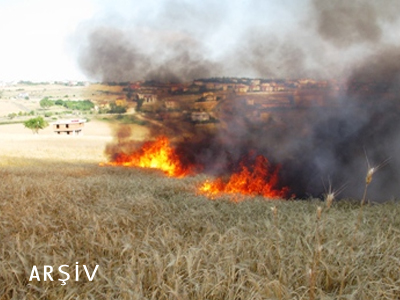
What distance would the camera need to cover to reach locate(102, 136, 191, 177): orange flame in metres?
20.1

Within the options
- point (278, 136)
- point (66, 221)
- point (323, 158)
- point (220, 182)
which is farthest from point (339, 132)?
point (66, 221)

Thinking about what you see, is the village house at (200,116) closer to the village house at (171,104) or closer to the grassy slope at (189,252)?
the village house at (171,104)

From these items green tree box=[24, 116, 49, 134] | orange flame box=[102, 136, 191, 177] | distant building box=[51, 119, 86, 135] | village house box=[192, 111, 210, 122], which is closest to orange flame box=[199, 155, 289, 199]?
orange flame box=[102, 136, 191, 177]

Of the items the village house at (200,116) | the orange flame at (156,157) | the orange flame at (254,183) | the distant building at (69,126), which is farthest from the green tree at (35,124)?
the orange flame at (254,183)

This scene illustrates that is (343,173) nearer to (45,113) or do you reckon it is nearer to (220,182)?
(220,182)

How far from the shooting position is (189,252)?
16.3ft

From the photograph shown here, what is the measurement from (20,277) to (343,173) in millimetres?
13254

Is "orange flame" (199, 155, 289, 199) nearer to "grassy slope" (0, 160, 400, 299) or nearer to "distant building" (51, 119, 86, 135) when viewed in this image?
"grassy slope" (0, 160, 400, 299)

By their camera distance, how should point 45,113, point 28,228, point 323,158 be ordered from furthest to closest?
point 45,113 → point 323,158 → point 28,228

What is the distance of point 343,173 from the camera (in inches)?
619

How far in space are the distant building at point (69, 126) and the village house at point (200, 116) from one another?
161ft

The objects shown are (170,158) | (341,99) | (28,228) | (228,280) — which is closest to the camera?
(228,280)

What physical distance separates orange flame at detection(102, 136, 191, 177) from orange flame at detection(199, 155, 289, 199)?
172 inches

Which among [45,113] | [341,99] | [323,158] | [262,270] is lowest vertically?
[262,270]
